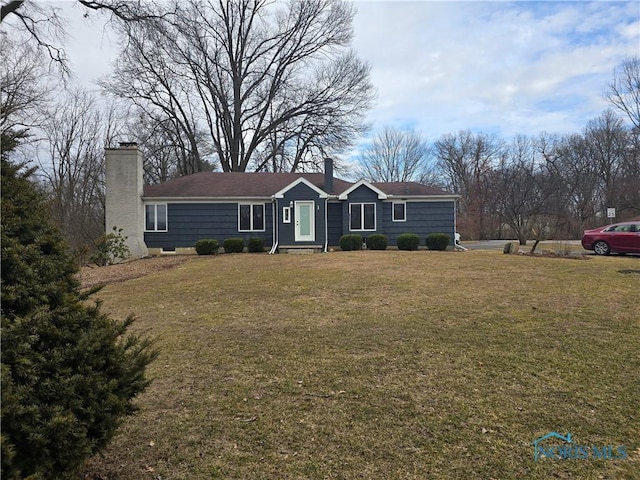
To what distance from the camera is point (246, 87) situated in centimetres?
2892

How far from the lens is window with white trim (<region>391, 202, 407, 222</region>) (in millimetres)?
18828

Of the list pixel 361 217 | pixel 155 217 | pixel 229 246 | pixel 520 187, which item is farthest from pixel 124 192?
pixel 520 187

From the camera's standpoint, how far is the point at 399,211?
61.9ft

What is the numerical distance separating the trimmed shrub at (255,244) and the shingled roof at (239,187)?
2.46 meters

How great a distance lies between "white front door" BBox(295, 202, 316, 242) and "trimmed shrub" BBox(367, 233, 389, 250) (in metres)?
2.68

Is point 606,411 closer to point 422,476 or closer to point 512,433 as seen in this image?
point 512,433

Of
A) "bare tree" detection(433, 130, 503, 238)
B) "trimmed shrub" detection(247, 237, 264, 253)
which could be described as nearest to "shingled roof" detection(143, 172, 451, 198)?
"trimmed shrub" detection(247, 237, 264, 253)

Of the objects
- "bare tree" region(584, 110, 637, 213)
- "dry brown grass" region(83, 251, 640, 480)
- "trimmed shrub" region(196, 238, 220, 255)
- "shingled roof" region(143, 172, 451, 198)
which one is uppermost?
"bare tree" region(584, 110, 637, 213)

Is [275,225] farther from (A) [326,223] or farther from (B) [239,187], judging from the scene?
(B) [239,187]

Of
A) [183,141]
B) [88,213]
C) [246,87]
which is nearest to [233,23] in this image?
[246,87]

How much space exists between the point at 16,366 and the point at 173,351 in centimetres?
312

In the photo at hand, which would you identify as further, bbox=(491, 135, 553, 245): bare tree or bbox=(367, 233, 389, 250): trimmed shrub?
bbox=(491, 135, 553, 245): bare tree

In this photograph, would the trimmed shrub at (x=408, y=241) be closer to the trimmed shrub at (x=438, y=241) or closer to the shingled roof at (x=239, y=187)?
the trimmed shrub at (x=438, y=241)

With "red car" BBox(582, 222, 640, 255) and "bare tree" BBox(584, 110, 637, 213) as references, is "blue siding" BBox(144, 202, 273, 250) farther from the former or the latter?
"bare tree" BBox(584, 110, 637, 213)
